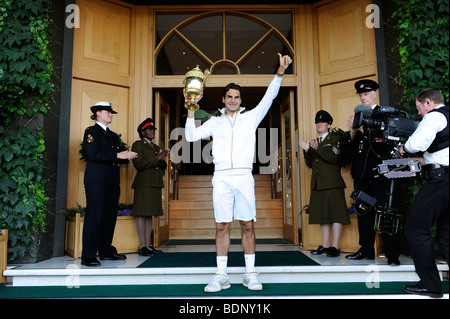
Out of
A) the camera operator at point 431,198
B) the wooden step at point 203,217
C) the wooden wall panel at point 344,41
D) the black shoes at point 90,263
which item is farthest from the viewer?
the wooden step at point 203,217

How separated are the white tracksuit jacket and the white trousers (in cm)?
10

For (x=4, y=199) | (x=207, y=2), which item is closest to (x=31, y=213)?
(x=4, y=199)

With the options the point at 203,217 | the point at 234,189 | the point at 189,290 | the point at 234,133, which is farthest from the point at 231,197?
the point at 203,217

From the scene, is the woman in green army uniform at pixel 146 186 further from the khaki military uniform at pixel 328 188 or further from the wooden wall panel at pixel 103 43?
the khaki military uniform at pixel 328 188

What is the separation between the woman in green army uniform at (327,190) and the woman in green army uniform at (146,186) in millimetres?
1754

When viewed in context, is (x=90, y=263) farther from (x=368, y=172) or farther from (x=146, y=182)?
(x=368, y=172)

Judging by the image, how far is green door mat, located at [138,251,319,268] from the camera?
131 inches

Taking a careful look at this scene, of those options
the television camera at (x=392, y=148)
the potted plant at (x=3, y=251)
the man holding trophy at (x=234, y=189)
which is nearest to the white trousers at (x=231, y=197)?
the man holding trophy at (x=234, y=189)

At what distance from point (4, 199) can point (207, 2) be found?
360cm

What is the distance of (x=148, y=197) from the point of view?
4.06 meters

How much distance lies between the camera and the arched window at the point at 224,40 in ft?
16.3

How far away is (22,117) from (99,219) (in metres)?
1.44

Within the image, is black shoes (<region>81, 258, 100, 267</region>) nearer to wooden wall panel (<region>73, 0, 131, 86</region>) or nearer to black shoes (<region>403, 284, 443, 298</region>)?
wooden wall panel (<region>73, 0, 131, 86</region>)
